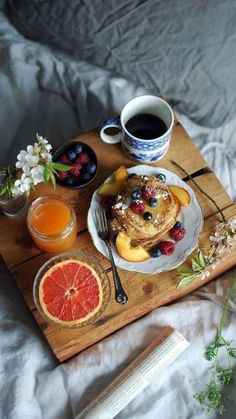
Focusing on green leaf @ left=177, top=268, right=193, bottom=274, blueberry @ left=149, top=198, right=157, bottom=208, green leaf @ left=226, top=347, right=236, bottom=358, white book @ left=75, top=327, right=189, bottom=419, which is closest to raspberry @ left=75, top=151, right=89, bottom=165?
blueberry @ left=149, top=198, right=157, bottom=208

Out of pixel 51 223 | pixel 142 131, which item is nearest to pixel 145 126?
pixel 142 131

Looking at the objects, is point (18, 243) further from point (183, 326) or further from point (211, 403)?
point (211, 403)

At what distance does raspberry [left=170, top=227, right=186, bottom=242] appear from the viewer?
4.17ft

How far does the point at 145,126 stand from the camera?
1354mm

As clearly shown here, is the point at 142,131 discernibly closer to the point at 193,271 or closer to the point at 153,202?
the point at 153,202

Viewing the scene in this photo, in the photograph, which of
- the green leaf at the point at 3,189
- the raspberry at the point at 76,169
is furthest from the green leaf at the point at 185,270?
the green leaf at the point at 3,189

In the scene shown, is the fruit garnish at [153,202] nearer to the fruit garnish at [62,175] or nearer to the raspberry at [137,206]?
the raspberry at [137,206]

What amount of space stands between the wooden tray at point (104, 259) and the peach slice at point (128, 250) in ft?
0.13

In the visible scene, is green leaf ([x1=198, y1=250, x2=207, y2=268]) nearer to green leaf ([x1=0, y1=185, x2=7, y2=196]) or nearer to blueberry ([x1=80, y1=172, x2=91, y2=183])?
blueberry ([x1=80, y1=172, x2=91, y2=183])

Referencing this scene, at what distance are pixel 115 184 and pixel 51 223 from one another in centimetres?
19

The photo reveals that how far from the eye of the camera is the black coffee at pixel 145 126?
1345mm

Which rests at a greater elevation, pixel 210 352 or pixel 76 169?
Result: pixel 76 169

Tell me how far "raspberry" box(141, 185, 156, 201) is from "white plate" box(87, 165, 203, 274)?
11cm

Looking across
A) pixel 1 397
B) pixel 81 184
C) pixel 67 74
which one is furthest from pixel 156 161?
pixel 1 397
